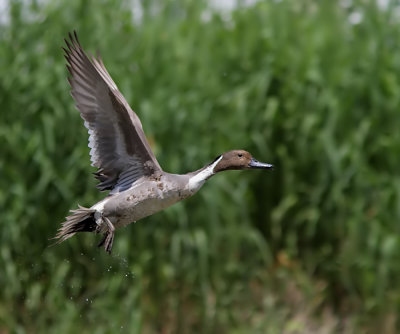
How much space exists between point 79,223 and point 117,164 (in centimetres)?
29

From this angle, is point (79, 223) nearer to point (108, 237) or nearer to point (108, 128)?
point (108, 237)

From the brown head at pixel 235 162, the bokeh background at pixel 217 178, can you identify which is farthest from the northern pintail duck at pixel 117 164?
the bokeh background at pixel 217 178

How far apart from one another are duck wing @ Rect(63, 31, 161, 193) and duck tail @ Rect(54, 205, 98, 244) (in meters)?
0.17

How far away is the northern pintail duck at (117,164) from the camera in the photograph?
349 centimetres

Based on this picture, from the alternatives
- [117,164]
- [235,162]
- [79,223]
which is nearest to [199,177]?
[235,162]

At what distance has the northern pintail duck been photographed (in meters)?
3.49

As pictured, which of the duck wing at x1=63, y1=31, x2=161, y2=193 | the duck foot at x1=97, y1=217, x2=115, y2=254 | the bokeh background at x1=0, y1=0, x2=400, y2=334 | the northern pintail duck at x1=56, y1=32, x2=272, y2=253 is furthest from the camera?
the bokeh background at x1=0, y1=0, x2=400, y2=334

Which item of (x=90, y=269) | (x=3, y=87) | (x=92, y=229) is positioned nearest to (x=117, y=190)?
(x=92, y=229)

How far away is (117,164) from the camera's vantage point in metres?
3.69

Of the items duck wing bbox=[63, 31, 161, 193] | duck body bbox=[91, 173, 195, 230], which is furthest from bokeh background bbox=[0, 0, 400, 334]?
duck body bbox=[91, 173, 195, 230]

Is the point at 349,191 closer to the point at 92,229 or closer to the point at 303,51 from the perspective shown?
the point at 303,51

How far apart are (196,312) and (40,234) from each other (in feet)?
3.06

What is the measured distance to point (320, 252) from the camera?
17.3ft

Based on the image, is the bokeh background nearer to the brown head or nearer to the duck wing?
the duck wing
